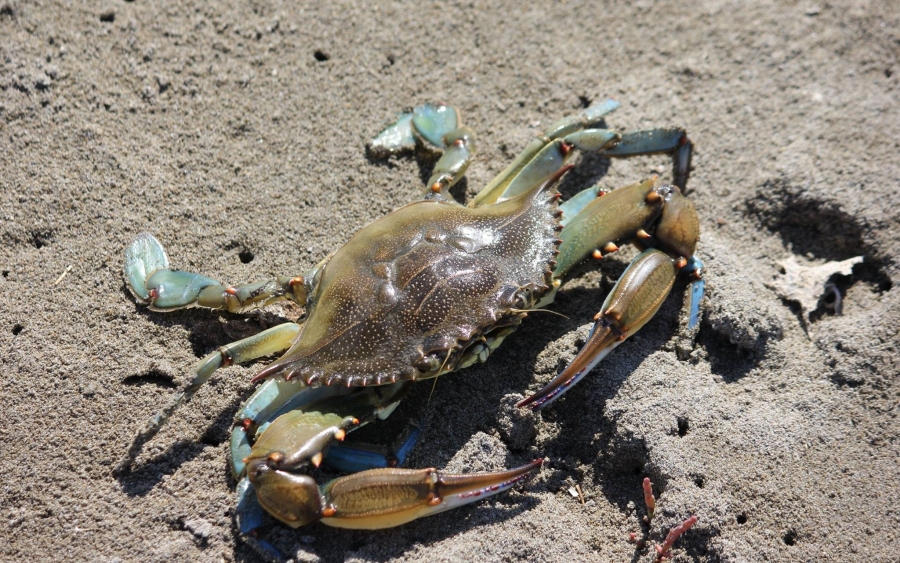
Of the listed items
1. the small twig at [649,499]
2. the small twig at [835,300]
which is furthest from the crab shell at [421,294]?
the small twig at [835,300]

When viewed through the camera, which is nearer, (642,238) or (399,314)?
(399,314)

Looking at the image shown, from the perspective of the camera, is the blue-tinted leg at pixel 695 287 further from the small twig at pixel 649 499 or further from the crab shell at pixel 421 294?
the small twig at pixel 649 499

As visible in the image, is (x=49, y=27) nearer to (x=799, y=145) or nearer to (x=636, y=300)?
(x=636, y=300)

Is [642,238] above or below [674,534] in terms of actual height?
above

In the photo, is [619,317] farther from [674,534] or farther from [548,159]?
[548,159]

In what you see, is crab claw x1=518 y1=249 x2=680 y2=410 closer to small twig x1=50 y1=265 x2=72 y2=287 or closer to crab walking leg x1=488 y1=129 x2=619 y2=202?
crab walking leg x1=488 y1=129 x2=619 y2=202

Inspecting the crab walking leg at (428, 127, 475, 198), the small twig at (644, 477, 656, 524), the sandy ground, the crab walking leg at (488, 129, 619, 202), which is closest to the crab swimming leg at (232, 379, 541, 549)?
the sandy ground

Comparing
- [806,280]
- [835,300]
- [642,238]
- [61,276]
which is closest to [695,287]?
[642,238]
